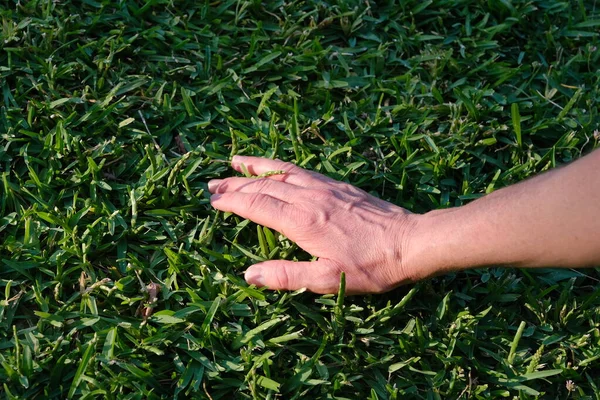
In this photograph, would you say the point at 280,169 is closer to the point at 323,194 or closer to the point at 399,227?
the point at 323,194

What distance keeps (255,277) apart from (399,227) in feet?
1.84

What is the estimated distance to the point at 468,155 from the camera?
10.4 ft

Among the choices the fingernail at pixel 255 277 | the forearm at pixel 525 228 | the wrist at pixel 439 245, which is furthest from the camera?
the fingernail at pixel 255 277

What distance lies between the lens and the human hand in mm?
2561

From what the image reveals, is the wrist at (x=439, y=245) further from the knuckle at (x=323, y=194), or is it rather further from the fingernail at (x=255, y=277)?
the fingernail at (x=255, y=277)

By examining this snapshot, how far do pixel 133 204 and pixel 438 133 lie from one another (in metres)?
1.37

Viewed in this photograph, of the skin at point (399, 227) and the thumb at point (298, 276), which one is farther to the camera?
the thumb at point (298, 276)

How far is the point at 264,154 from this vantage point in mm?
3029

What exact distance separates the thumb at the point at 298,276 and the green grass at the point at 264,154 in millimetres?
59

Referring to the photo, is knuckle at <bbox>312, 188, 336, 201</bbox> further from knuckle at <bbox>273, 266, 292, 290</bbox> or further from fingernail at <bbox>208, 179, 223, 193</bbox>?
fingernail at <bbox>208, 179, 223, 193</bbox>

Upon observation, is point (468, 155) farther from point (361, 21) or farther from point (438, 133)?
point (361, 21)

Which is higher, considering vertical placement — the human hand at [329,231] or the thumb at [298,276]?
the human hand at [329,231]

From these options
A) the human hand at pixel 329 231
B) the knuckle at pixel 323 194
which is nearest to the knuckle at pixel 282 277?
the human hand at pixel 329 231

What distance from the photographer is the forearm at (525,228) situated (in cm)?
206
